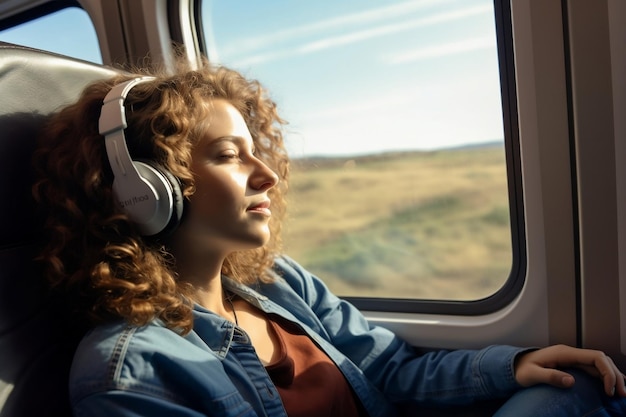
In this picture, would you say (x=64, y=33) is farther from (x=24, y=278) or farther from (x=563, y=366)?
(x=563, y=366)

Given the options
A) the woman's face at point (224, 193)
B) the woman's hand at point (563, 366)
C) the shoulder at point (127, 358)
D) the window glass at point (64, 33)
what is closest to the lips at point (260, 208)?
the woman's face at point (224, 193)

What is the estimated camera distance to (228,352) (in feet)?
3.42

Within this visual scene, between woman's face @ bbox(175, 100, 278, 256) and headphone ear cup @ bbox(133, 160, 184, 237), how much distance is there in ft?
0.21

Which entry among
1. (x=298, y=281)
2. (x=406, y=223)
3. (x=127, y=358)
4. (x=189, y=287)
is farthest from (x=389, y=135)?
(x=127, y=358)

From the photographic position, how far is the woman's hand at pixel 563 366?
3.48 ft

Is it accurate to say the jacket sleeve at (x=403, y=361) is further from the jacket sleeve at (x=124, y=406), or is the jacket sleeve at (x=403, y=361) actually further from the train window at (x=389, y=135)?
the jacket sleeve at (x=124, y=406)

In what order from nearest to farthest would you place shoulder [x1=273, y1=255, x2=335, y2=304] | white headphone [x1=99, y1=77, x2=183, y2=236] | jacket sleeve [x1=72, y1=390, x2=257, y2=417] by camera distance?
jacket sleeve [x1=72, y1=390, x2=257, y2=417], white headphone [x1=99, y1=77, x2=183, y2=236], shoulder [x1=273, y1=255, x2=335, y2=304]

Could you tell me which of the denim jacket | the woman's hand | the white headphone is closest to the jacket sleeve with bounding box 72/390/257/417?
the denim jacket

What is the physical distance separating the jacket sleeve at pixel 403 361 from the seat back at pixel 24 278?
0.56m

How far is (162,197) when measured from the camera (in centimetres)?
94

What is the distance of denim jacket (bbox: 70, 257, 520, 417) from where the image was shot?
0.85m

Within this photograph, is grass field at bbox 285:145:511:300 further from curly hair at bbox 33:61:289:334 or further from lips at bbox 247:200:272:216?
curly hair at bbox 33:61:289:334

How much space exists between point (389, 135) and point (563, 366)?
0.74 m

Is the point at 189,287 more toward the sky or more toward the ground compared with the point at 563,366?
more toward the sky
